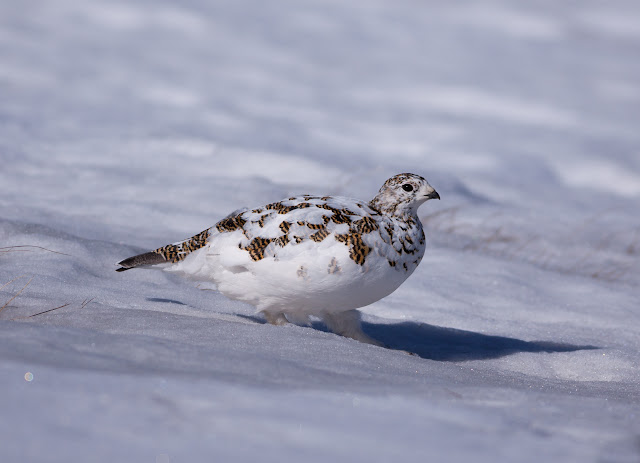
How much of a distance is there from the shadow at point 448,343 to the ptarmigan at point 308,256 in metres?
0.49

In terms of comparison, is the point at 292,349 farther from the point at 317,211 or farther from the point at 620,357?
the point at 620,357

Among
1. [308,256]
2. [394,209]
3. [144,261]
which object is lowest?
[144,261]

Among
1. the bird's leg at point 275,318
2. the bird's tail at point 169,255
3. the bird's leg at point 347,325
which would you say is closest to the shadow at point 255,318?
the bird's leg at point 275,318

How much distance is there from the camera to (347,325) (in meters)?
3.76

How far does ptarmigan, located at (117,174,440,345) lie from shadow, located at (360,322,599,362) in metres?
0.49

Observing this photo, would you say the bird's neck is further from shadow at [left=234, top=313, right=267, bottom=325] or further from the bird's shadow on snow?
shadow at [left=234, top=313, right=267, bottom=325]

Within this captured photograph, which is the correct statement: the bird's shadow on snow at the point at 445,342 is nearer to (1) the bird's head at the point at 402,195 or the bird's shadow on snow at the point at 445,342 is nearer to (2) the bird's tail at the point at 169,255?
(2) the bird's tail at the point at 169,255

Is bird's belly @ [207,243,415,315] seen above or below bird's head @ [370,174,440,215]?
below

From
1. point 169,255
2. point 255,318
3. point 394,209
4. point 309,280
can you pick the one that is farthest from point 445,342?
point 169,255

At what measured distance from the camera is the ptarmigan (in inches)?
130

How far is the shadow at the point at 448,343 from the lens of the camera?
13.2ft

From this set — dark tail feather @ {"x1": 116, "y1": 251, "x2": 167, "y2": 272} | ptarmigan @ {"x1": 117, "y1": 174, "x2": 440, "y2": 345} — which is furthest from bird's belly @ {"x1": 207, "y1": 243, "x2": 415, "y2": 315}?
dark tail feather @ {"x1": 116, "y1": 251, "x2": 167, "y2": 272}

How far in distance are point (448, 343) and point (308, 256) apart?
1.33 meters

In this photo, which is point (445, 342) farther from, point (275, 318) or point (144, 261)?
point (144, 261)
